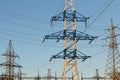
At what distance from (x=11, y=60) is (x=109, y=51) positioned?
17918mm

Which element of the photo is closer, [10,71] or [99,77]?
[10,71]

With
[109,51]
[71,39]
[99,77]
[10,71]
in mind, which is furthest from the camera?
[99,77]

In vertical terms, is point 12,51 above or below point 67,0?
below

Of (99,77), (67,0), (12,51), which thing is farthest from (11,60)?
(99,77)

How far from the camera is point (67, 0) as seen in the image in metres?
41.6

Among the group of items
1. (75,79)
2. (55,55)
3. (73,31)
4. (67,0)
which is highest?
(67,0)

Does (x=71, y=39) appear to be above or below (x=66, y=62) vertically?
above

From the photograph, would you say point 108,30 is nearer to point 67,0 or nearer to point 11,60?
point 67,0

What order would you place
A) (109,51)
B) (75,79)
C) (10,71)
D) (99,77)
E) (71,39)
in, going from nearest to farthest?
(75,79) < (71,39) < (109,51) < (10,71) < (99,77)

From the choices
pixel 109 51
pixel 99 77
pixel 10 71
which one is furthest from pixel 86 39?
pixel 99 77

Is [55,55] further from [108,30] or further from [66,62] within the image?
[108,30]

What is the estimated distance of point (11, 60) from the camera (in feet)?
201

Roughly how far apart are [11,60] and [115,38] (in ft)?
61.9

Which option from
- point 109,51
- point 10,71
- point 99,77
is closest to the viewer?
point 109,51
